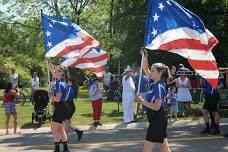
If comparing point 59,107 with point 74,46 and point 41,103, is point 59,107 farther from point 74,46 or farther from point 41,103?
point 41,103

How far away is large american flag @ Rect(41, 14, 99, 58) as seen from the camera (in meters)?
12.1

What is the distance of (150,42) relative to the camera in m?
9.48

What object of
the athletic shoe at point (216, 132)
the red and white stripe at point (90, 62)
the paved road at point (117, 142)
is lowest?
the paved road at point (117, 142)

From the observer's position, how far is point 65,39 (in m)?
12.3

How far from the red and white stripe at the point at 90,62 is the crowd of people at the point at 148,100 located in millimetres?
440

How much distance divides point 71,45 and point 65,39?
200 millimetres

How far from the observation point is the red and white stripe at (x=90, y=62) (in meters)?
12.5

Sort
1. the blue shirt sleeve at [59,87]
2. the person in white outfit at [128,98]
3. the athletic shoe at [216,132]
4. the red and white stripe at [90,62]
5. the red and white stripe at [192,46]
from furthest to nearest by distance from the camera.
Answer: the person in white outfit at [128,98], the athletic shoe at [216,132], the red and white stripe at [90,62], the blue shirt sleeve at [59,87], the red and white stripe at [192,46]

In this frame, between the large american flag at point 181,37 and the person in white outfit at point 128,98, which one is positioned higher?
the large american flag at point 181,37

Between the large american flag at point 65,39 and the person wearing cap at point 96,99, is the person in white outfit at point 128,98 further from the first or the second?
the large american flag at point 65,39

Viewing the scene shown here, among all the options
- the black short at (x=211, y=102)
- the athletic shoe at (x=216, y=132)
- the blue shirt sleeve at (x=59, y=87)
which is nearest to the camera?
the blue shirt sleeve at (x=59, y=87)

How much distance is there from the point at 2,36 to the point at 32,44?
279cm

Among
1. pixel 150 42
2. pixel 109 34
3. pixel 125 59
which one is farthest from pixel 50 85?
pixel 109 34

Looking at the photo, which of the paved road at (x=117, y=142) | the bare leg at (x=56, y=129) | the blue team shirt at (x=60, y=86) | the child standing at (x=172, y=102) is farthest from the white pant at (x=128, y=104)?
the blue team shirt at (x=60, y=86)
